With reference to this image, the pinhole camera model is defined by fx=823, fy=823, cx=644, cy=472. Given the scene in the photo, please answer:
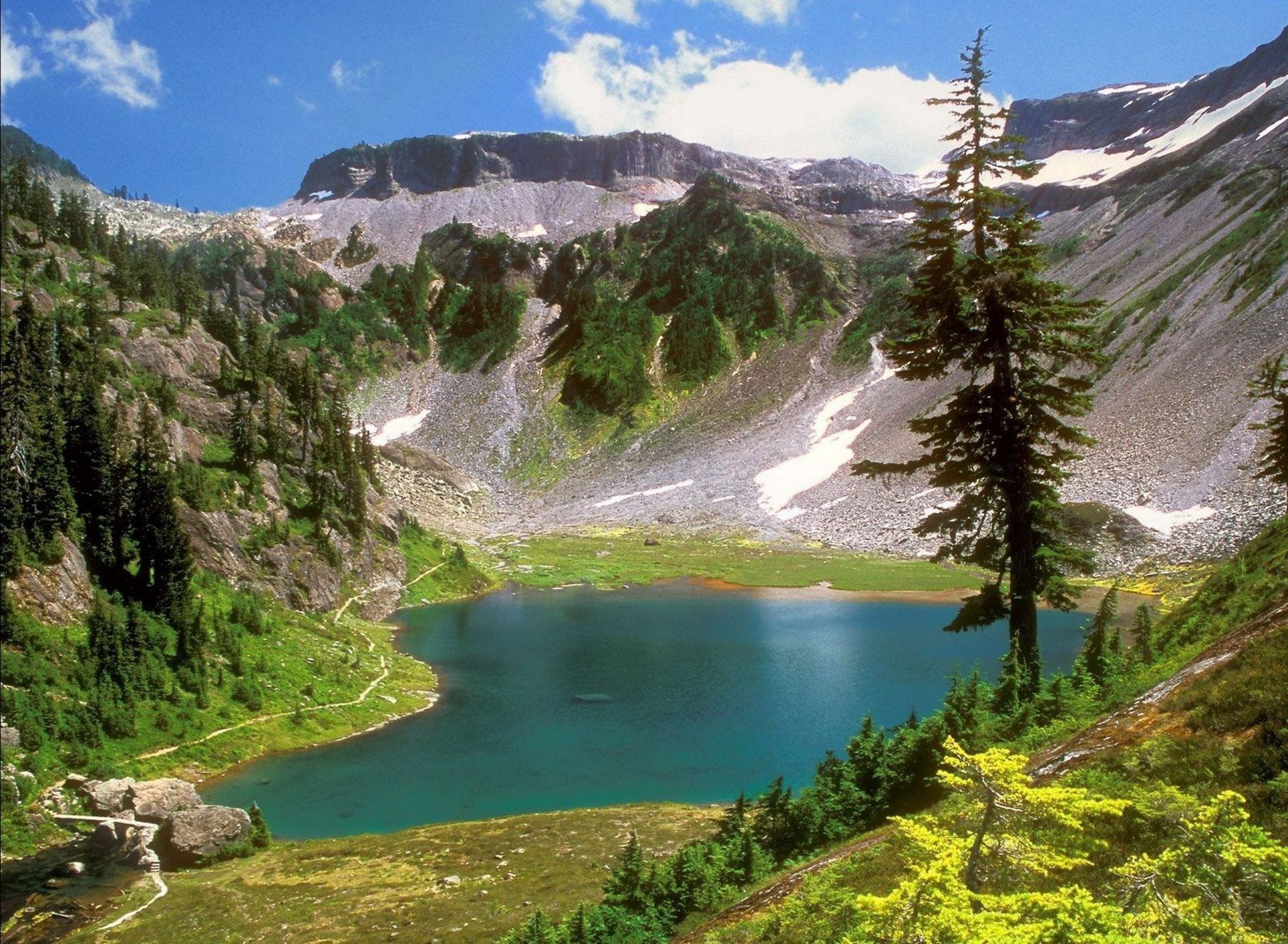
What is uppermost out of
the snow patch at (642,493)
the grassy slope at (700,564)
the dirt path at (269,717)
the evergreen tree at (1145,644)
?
the snow patch at (642,493)

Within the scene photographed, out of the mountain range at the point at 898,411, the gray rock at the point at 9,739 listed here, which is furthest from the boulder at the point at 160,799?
the mountain range at the point at 898,411

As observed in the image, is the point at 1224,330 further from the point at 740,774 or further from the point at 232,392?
the point at 232,392

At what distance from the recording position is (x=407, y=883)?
26.0 metres

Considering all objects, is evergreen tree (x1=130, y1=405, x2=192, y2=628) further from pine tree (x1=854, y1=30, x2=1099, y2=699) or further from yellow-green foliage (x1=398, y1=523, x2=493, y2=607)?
pine tree (x1=854, y1=30, x2=1099, y2=699)

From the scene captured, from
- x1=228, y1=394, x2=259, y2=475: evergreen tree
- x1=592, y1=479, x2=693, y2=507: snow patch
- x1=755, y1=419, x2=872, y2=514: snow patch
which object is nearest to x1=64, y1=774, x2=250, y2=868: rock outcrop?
x1=228, y1=394, x2=259, y2=475: evergreen tree

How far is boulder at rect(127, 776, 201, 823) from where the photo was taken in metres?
30.7

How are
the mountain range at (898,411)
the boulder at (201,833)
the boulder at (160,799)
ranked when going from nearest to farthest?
the boulder at (201,833), the boulder at (160,799), the mountain range at (898,411)

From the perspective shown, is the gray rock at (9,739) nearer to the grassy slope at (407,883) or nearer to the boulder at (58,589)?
the boulder at (58,589)

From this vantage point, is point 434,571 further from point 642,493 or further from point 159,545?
point 642,493

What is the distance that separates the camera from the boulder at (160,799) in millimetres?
30656

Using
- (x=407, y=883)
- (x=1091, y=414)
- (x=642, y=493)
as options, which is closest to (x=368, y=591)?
(x=407, y=883)

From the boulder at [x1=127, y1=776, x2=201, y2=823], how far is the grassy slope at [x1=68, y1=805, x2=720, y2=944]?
3.41 metres

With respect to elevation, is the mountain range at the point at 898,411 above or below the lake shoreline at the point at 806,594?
above

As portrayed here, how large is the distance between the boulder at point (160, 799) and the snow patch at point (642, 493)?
336 ft
